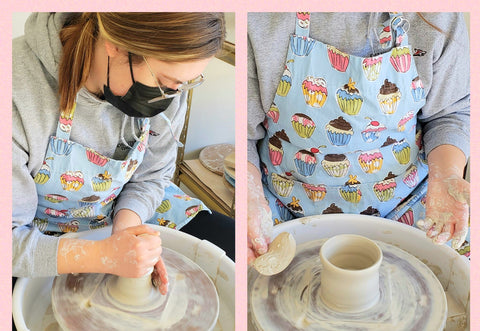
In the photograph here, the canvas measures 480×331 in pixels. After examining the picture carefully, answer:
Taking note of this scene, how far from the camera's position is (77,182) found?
1.34 metres

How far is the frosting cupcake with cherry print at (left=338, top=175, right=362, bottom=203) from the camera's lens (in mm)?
1478

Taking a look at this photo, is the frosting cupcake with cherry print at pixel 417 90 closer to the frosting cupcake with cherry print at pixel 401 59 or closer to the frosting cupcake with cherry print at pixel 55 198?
the frosting cupcake with cherry print at pixel 401 59

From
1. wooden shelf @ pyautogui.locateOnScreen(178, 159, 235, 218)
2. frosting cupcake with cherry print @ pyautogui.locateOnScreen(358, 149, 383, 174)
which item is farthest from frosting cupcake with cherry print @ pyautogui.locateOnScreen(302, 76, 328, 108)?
wooden shelf @ pyautogui.locateOnScreen(178, 159, 235, 218)

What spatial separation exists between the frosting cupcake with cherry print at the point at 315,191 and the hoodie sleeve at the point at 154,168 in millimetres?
431

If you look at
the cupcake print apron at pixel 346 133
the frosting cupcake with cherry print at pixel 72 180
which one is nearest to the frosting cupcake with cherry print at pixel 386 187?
the cupcake print apron at pixel 346 133

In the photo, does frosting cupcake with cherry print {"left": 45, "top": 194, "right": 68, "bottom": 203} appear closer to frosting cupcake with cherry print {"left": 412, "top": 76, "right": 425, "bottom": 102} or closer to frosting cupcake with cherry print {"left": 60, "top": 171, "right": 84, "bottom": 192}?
frosting cupcake with cherry print {"left": 60, "top": 171, "right": 84, "bottom": 192}

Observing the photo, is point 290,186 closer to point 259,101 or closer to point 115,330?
point 259,101

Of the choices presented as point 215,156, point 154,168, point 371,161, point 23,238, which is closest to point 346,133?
point 371,161

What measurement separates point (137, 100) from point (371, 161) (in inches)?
26.8

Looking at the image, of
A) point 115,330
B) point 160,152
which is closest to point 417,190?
point 160,152

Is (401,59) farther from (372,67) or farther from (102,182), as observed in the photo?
(102,182)

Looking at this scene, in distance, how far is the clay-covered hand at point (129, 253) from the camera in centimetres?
115

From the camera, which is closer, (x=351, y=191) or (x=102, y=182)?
(x=102, y=182)

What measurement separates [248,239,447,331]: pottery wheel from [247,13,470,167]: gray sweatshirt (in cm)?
39
